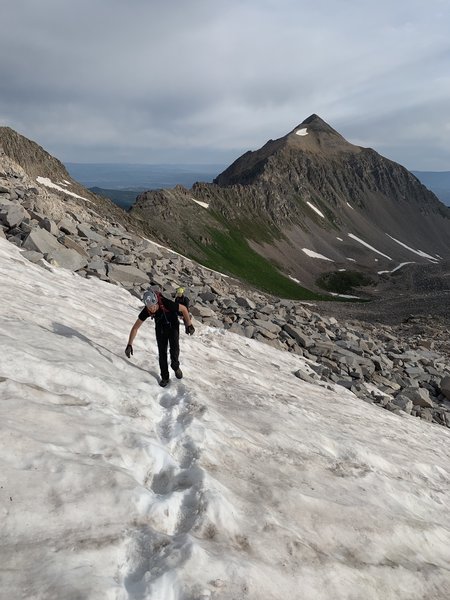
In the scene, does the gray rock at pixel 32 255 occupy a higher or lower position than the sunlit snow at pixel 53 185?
lower

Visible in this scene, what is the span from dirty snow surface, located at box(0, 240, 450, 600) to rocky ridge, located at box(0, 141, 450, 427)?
7099 millimetres

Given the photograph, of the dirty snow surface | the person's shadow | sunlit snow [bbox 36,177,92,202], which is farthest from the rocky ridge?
sunlit snow [bbox 36,177,92,202]

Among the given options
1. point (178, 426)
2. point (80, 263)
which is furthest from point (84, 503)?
point (80, 263)

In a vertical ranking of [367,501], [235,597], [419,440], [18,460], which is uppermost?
[18,460]

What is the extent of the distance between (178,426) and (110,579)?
433cm

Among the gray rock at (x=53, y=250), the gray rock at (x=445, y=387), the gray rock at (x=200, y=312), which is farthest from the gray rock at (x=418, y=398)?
the gray rock at (x=53, y=250)

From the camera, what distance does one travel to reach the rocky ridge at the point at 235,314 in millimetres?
20906

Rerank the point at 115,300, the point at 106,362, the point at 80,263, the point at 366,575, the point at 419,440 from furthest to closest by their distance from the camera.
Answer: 1. the point at 80,263
2. the point at 115,300
3. the point at 419,440
4. the point at 106,362
5. the point at 366,575

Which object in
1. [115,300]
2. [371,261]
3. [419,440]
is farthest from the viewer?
[371,261]

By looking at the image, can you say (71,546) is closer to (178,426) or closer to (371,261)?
(178,426)

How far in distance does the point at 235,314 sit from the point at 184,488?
60.3 feet

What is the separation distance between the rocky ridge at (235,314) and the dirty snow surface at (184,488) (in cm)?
710

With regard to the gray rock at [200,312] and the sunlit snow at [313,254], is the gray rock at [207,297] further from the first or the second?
the sunlit snow at [313,254]

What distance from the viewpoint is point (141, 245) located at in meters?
32.4
